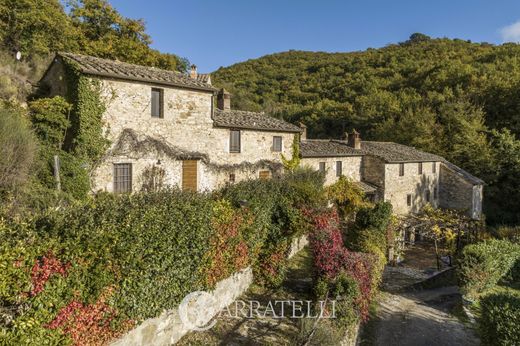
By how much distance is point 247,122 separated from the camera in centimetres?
1939

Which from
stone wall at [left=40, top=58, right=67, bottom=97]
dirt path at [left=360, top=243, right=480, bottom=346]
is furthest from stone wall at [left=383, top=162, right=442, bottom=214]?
stone wall at [left=40, top=58, right=67, bottom=97]

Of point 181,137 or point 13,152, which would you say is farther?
point 181,137

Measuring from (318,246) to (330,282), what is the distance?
113 cm

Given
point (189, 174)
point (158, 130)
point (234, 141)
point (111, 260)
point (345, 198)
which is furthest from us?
point (345, 198)

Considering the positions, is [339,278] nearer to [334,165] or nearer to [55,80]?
[55,80]

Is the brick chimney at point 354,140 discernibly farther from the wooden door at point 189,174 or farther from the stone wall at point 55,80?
the stone wall at point 55,80

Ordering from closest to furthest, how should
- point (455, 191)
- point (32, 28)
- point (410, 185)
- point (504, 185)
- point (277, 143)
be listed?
point (32, 28), point (277, 143), point (410, 185), point (455, 191), point (504, 185)

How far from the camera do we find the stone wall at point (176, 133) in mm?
13547

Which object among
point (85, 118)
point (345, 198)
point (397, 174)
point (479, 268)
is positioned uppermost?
point (85, 118)

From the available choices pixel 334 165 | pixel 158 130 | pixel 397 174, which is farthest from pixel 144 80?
pixel 397 174

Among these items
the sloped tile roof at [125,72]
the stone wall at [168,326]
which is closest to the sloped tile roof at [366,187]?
the sloped tile roof at [125,72]

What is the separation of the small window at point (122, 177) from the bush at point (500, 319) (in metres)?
13.9

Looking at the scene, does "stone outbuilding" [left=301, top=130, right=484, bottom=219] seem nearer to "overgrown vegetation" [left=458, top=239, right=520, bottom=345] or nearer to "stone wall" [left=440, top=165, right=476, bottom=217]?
"stone wall" [left=440, top=165, right=476, bottom=217]

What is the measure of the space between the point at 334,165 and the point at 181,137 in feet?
44.6
